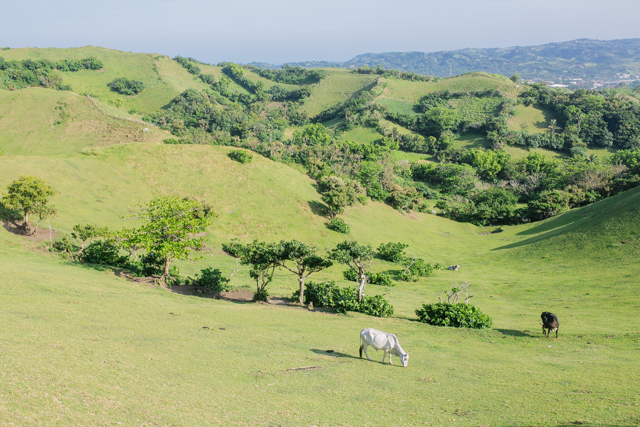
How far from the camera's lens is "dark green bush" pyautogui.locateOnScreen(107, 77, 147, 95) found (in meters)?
165

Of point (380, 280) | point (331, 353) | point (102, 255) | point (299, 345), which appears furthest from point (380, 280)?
point (102, 255)

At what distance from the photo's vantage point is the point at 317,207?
2397 inches

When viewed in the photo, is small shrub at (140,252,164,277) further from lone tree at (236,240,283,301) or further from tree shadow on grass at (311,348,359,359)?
tree shadow on grass at (311,348,359,359)

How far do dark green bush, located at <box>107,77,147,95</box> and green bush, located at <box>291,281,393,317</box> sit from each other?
555 ft

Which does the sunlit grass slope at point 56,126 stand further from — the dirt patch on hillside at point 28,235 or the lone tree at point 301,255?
the lone tree at point 301,255

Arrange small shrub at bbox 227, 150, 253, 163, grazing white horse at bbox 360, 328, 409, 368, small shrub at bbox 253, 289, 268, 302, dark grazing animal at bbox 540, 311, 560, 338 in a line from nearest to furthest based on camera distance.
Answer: grazing white horse at bbox 360, 328, 409, 368 → dark grazing animal at bbox 540, 311, 560, 338 → small shrub at bbox 253, 289, 268, 302 → small shrub at bbox 227, 150, 253, 163

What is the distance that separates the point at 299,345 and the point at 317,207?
1725 inches

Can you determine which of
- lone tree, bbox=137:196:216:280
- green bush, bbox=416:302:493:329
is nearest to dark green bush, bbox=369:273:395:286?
green bush, bbox=416:302:493:329

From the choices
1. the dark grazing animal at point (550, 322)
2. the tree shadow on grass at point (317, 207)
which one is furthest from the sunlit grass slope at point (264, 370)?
the tree shadow on grass at point (317, 207)

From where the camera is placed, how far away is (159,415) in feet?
30.6

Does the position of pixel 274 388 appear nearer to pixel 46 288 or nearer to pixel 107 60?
pixel 46 288

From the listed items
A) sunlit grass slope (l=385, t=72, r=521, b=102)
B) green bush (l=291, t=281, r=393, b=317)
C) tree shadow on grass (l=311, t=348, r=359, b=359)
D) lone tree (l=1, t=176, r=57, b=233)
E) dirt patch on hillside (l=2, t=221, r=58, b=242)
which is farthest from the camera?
sunlit grass slope (l=385, t=72, r=521, b=102)

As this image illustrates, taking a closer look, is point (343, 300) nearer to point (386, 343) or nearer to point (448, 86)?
point (386, 343)

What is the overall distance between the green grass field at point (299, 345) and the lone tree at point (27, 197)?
9.60 feet
